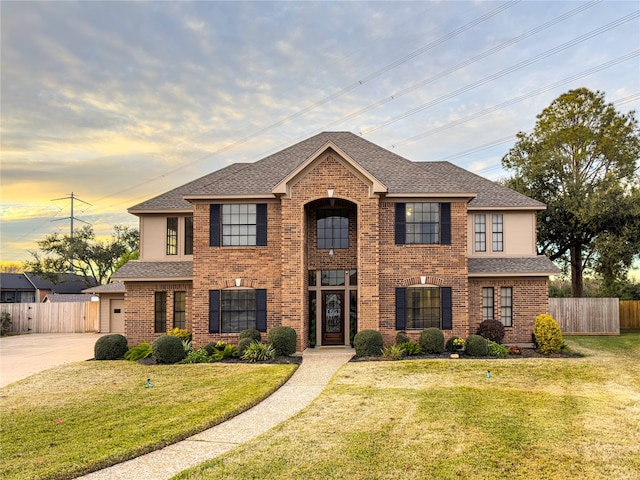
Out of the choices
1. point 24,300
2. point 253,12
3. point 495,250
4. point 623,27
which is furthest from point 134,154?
point 24,300

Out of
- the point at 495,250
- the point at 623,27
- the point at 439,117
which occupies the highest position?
the point at 623,27

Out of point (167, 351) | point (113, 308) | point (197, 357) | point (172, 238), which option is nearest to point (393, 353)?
point (197, 357)

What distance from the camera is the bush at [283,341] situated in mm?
15773

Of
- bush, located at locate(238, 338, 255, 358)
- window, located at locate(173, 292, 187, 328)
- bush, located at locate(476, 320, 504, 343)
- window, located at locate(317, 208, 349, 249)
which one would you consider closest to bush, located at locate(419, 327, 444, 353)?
bush, located at locate(476, 320, 504, 343)

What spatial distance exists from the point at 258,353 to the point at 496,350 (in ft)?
26.9

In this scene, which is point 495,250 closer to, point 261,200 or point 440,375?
point 440,375

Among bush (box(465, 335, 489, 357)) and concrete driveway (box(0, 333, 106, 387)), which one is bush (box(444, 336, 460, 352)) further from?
concrete driveway (box(0, 333, 106, 387))

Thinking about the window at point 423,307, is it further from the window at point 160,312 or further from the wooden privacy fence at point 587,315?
the wooden privacy fence at point 587,315

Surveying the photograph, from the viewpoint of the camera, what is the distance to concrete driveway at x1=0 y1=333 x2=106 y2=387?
1513cm

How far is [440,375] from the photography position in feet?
42.8

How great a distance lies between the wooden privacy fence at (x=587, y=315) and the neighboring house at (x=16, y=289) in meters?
46.8

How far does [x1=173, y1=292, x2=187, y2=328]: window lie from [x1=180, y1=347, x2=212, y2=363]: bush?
2885 mm

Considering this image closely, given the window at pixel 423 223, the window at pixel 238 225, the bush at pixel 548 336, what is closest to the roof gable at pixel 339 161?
the window at pixel 238 225

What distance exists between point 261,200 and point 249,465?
11.7 meters
